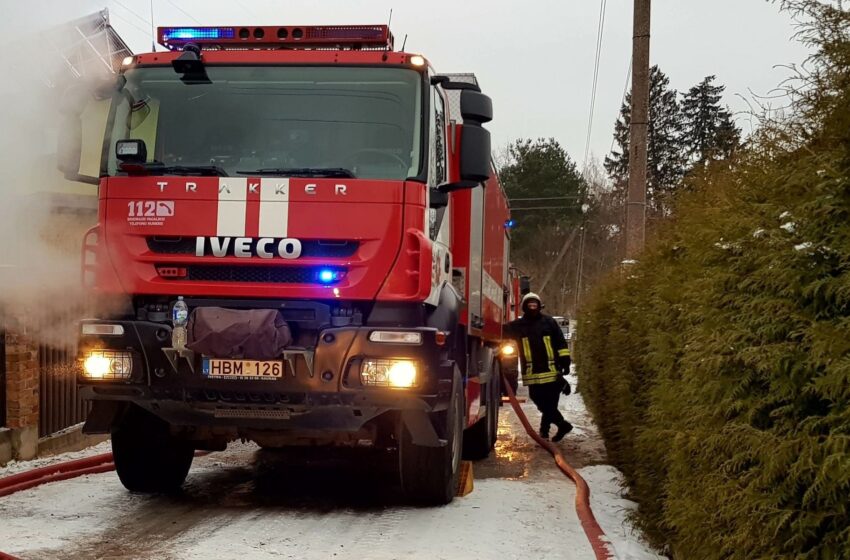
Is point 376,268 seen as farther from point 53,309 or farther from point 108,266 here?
point 53,309

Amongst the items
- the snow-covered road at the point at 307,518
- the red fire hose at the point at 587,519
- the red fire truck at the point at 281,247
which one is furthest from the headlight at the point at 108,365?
the red fire hose at the point at 587,519

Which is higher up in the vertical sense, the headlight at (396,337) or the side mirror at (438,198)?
the side mirror at (438,198)

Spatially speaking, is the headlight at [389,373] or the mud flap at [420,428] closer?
the headlight at [389,373]

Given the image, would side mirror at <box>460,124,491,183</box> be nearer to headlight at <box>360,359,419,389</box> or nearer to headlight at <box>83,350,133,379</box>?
headlight at <box>360,359,419,389</box>

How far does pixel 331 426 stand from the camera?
19.0 feet

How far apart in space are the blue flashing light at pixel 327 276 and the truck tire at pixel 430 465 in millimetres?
1195

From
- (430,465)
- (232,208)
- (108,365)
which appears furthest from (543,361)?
(108,365)

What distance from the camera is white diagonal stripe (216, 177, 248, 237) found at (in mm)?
5672

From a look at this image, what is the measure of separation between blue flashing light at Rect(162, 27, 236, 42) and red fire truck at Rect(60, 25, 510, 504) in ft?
0.62

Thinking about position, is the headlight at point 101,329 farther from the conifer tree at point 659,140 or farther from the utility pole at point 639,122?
the conifer tree at point 659,140

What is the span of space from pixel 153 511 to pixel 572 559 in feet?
9.90

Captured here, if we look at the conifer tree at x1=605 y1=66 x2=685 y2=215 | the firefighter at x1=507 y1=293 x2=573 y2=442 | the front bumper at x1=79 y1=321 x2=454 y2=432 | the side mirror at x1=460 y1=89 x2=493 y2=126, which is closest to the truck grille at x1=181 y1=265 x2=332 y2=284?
the front bumper at x1=79 y1=321 x2=454 y2=432

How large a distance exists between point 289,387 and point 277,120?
189cm

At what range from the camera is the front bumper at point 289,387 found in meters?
5.57
